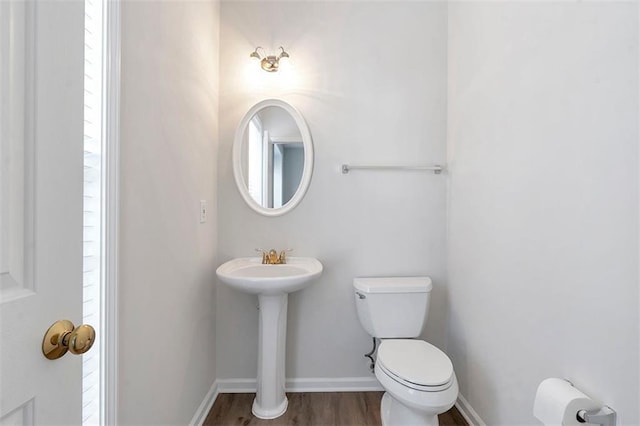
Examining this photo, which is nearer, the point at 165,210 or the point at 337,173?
the point at 165,210

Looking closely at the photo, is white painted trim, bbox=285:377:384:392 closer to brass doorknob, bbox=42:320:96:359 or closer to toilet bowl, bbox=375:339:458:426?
toilet bowl, bbox=375:339:458:426

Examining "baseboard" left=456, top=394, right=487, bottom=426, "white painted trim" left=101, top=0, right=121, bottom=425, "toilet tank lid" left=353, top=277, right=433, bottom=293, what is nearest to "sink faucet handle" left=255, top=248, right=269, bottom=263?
"toilet tank lid" left=353, top=277, right=433, bottom=293

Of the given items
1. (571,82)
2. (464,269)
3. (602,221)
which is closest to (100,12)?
(571,82)

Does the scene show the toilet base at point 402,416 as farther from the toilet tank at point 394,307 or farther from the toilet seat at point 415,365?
the toilet tank at point 394,307

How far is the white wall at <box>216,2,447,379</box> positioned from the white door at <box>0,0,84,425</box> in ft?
4.44

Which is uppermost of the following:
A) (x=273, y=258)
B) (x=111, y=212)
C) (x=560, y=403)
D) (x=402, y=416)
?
(x=111, y=212)

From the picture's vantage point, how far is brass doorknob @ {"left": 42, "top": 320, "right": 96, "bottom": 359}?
0.49m

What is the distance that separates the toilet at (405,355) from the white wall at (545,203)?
0.27 m

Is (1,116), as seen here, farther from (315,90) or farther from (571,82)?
(315,90)

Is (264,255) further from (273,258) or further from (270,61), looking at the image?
(270,61)

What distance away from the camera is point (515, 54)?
50.4 inches

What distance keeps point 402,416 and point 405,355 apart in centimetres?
28

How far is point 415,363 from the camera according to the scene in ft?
4.51

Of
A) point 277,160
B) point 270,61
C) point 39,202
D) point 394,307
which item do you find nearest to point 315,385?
point 394,307
